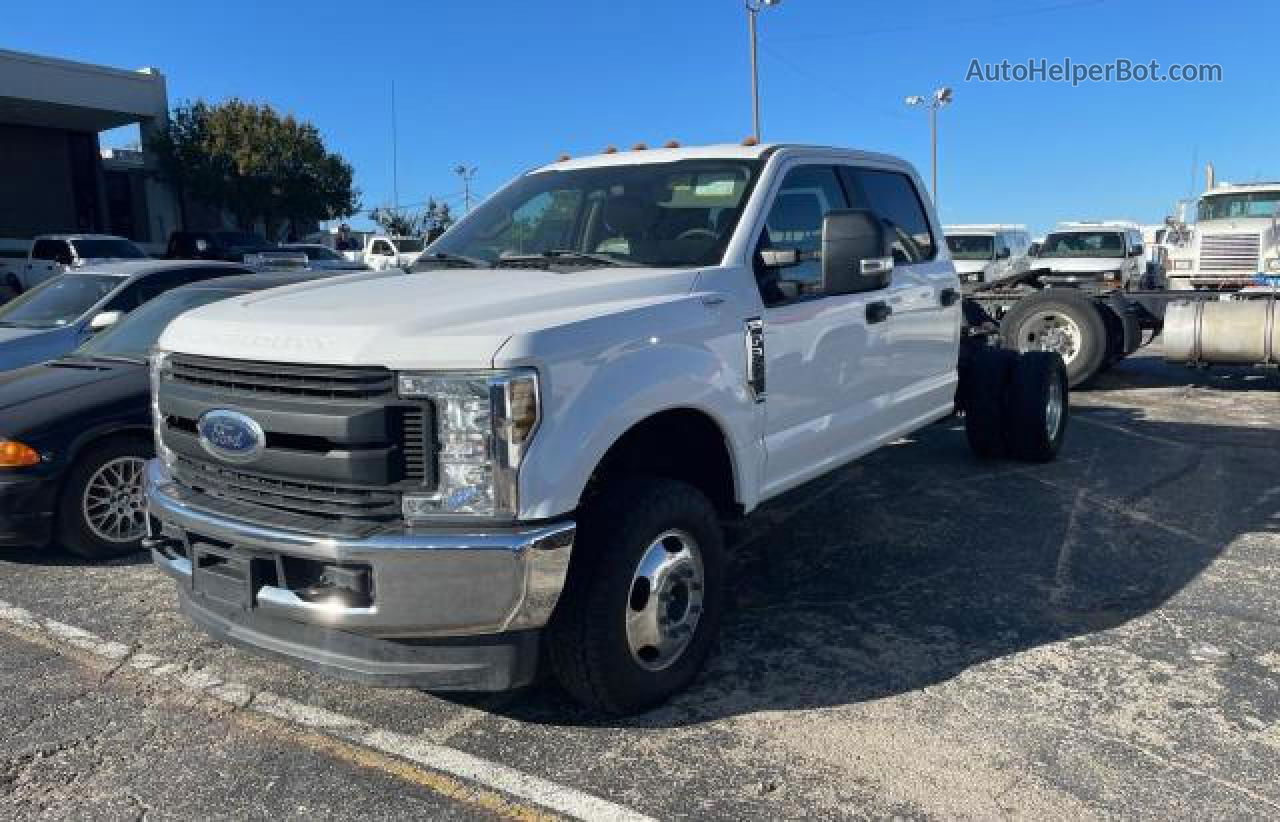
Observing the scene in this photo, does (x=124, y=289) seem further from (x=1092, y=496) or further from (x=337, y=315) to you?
(x=1092, y=496)

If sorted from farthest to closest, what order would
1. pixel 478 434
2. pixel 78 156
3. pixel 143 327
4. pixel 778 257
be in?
pixel 78 156 → pixel 143 327 → pixel 778 257 → pixel 478 434

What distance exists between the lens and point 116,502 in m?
5.50

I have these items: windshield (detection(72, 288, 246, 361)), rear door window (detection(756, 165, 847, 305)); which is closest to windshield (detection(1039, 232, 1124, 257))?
rear door window (detection(756, 165, 847, 305))

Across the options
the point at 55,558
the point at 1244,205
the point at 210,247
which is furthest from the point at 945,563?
the point at 210,247

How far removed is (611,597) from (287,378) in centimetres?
122

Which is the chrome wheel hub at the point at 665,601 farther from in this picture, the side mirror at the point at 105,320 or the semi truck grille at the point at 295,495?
the side mirror at the point at 105,320

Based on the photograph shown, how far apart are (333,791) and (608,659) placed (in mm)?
929

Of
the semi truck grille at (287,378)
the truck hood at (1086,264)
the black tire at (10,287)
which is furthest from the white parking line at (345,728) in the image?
the black tire at (10,287)

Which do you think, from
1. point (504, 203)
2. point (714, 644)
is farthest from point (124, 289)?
point (714, 644)

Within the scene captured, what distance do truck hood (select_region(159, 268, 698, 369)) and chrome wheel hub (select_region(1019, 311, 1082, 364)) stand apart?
27.1 ft

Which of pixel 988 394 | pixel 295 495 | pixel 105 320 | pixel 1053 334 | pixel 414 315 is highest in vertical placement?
pixel 414 315

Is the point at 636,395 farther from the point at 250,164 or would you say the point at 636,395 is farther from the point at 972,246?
the point at 250,164

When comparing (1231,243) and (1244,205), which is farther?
(1244,205)

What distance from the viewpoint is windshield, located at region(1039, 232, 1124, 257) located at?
1962cm
